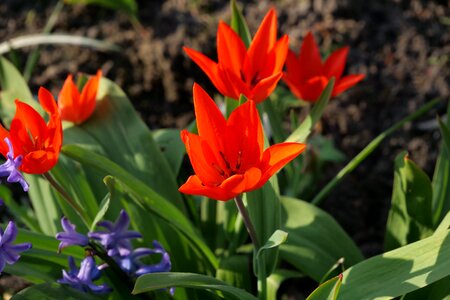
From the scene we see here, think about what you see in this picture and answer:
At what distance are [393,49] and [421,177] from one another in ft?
4.34

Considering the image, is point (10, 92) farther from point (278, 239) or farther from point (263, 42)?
point (278, 239)

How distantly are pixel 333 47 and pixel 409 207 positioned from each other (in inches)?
47.7

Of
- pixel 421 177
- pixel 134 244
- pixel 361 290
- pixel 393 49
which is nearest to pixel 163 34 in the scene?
pixel 393 49

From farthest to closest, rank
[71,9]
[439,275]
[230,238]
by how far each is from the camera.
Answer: [71,9] → [230,238] → [439,275]

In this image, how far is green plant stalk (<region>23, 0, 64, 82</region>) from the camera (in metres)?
2.83

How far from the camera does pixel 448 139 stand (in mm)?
1680

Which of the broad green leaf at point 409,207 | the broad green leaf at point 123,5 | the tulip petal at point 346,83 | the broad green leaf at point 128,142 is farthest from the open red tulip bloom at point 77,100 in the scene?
the broad green leaf at point 123,5

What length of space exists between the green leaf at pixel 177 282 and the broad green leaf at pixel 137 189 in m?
0.26

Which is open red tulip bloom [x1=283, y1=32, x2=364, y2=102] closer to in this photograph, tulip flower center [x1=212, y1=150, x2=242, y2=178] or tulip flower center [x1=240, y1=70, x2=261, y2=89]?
tulip flower center [x1=240, y1=70, x2=261, y2=89]

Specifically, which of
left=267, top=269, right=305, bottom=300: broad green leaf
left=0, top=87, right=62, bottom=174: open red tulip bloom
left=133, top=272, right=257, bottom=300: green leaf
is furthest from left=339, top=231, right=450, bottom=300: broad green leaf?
left=0, top=87, right=62, bottom=174: open red tulip bloom

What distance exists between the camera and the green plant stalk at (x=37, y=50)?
2834 mm

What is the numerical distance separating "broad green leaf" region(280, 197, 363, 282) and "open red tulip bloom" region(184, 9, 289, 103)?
1.28ft

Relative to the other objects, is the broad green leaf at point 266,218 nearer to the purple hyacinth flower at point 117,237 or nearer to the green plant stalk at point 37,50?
the purple hyacinth flower at point 117,237

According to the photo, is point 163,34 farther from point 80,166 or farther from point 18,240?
point 18,240
